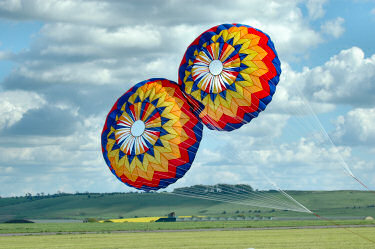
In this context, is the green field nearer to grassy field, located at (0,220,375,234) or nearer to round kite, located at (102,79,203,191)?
grassy field, located at (0,220,375,234)

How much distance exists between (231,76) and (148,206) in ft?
489

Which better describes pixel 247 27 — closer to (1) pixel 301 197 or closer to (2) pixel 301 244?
(2) pixel 301 244

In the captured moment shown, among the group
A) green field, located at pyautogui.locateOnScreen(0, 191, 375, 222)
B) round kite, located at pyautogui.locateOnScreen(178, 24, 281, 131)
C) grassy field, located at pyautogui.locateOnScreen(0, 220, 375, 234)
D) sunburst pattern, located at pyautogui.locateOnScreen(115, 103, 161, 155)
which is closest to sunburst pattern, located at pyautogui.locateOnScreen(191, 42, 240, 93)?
round kite, located at pyautogui.locateOnScreen(178, 24, 281, 131)

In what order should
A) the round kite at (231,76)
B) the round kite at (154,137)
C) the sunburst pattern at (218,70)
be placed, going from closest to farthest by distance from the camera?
the round kite at (231,76) < the sunburst pattern at (218,70) < the round kite at (154,137)

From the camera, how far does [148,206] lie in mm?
169625

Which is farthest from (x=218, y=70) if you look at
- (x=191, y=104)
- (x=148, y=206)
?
(x=148, y=206)

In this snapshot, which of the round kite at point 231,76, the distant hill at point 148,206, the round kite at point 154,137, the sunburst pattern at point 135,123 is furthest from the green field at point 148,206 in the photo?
the sunburst pattern at point 135,123

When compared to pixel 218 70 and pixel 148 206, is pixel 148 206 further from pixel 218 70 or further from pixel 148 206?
pixel 218 70

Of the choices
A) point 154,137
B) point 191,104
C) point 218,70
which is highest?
point 218,70

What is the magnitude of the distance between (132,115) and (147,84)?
1.49 meters

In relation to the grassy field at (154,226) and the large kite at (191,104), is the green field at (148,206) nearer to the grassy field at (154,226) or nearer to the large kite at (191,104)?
the grassy field at (154,226)

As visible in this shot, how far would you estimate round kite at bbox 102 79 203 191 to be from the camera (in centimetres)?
2381

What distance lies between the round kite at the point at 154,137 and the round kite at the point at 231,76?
0.77 metres

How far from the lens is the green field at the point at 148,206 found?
149m
